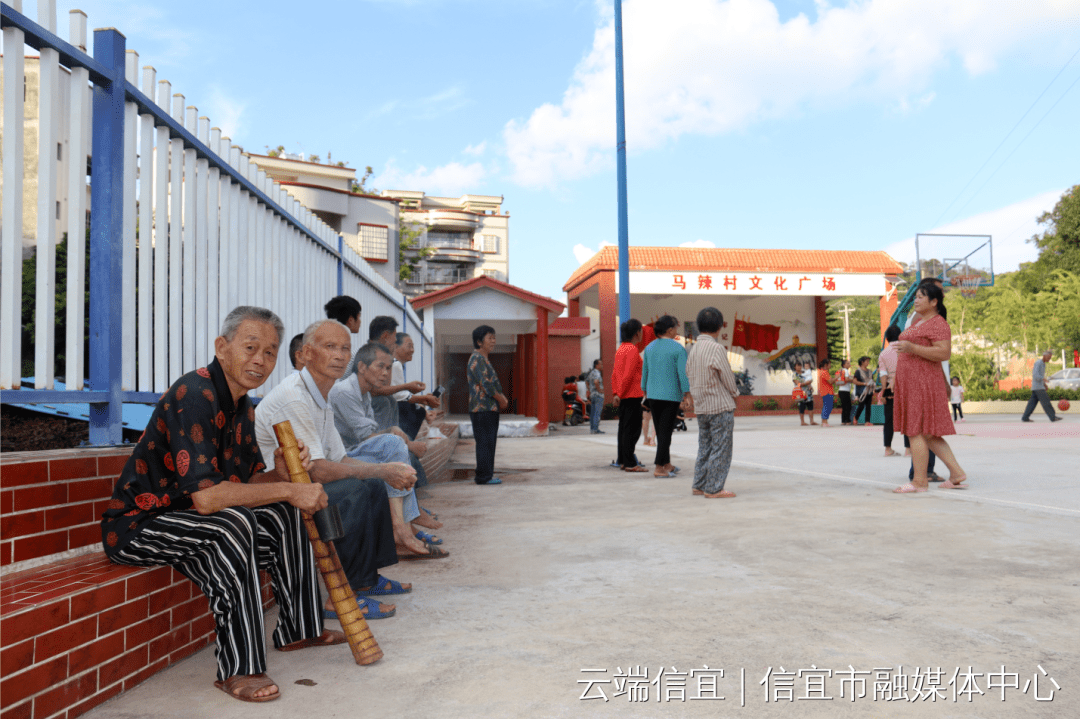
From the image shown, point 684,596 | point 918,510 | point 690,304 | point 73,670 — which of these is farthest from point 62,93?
point 690,304

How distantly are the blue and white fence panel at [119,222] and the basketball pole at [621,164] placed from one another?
29.7ft

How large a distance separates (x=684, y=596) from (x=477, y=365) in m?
4.16

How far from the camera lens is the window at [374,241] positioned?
32.3 meters

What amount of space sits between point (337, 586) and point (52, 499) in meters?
0.87

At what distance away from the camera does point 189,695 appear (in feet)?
6.99

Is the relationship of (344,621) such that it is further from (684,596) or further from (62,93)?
(62,93)

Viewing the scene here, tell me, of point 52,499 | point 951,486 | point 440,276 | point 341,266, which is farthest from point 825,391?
point 440,276

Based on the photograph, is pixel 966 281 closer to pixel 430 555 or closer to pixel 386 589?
pixel 430 555

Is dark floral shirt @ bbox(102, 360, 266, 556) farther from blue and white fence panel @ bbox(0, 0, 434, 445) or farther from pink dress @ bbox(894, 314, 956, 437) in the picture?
pink dress @ bbox(894, 314, 956, 437)

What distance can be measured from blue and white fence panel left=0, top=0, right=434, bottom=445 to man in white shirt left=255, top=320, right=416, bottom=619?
2.01 ft

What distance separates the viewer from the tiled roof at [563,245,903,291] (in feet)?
71.2

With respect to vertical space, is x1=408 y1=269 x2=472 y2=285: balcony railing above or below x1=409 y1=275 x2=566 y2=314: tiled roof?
above

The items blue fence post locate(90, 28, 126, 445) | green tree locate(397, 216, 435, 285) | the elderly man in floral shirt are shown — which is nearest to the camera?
blue fence post locate(90, 28, 126, 445)

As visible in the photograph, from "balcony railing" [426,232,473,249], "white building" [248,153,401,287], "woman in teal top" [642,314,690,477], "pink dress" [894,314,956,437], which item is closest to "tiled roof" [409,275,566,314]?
"woman in teal top" [642,314,690,477]
